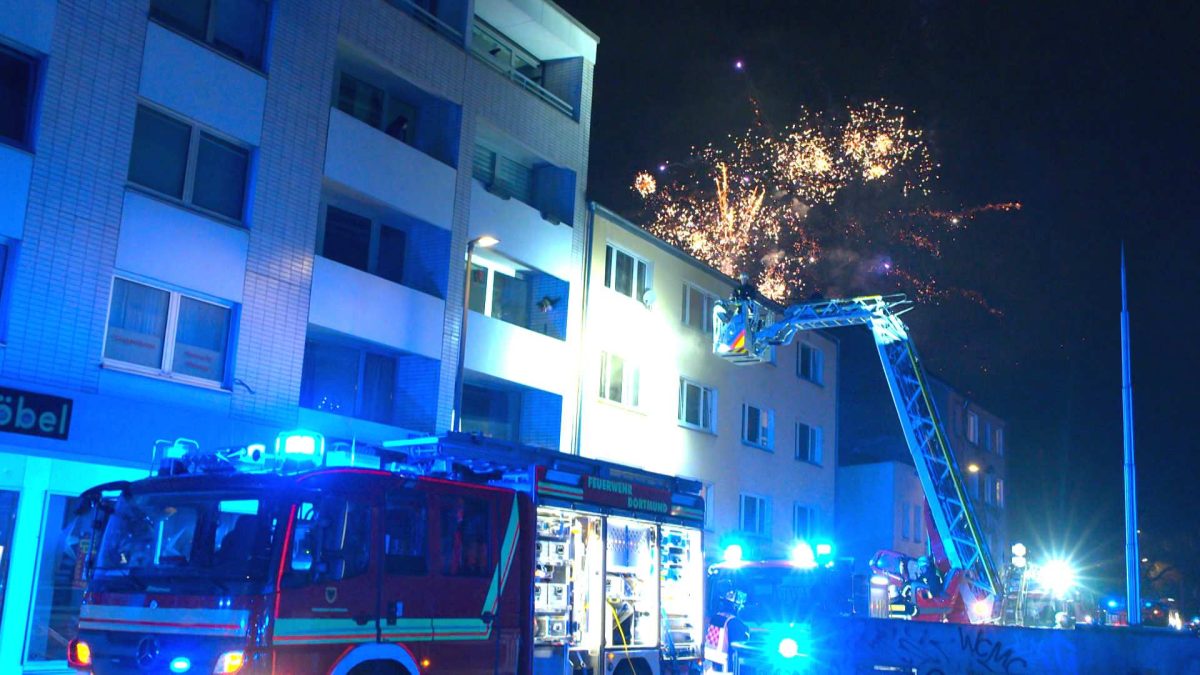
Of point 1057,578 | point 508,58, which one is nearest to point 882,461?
point 1057,578

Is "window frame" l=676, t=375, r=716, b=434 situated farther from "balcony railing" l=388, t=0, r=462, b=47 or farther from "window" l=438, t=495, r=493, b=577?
"window" l=438, t=495, r=493, b=577

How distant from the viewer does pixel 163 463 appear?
10531 millimetres

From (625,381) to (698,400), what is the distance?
11.3ft

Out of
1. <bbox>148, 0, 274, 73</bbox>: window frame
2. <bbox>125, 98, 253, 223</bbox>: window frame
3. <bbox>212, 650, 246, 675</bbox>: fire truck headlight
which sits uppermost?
<bbox>148, 0, 274, 73</bbox>: window frame

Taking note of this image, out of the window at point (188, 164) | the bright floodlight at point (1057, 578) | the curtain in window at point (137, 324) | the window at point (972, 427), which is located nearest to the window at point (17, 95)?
the window at point (188, 164)

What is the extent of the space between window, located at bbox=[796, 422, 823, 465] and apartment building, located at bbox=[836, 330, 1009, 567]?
3.70 metres

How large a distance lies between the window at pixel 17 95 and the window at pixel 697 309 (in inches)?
657

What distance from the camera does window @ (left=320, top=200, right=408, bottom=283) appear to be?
20.0 metres

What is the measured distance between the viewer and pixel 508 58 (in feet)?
82.3

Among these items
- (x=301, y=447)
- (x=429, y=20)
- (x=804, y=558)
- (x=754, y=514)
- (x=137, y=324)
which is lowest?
(x=804, y=558)

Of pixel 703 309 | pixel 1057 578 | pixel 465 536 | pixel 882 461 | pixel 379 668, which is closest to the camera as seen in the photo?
pixel 379 668

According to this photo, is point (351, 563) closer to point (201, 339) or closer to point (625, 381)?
point (201, 339)

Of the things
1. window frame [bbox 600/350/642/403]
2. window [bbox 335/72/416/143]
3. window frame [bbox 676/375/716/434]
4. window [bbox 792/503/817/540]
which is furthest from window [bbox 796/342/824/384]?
window [bbox 335/72/416/143]

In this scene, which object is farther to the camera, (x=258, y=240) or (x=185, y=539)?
(x=258, y=240)
